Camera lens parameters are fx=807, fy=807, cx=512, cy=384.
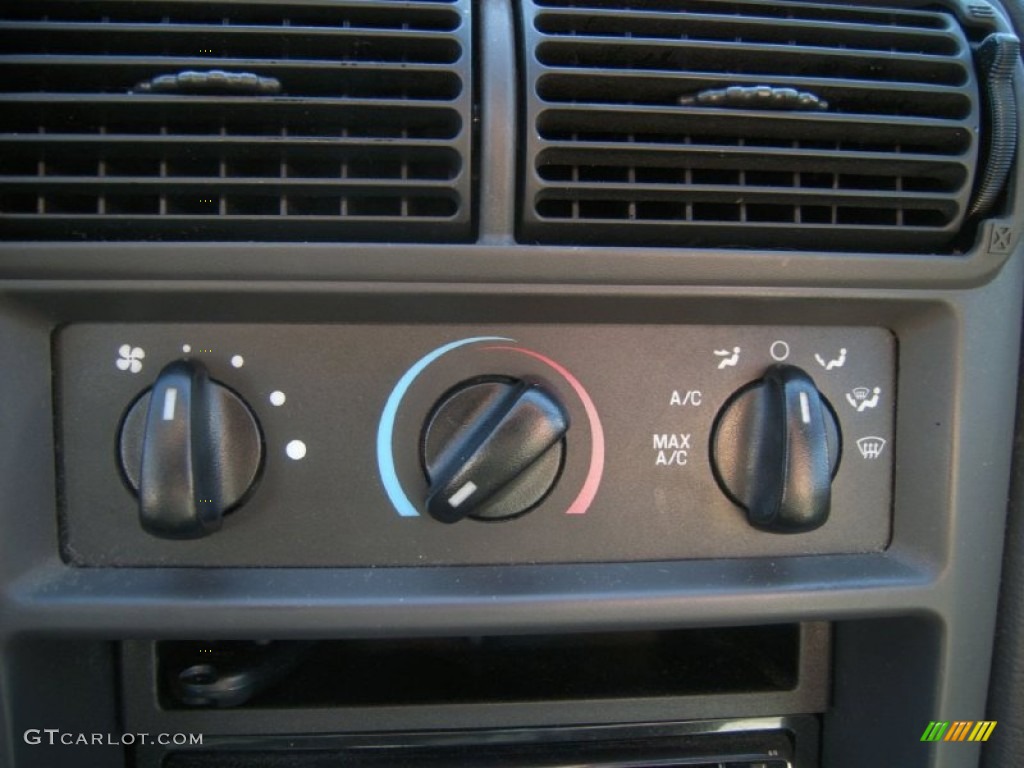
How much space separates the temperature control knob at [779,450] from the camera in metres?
0.77

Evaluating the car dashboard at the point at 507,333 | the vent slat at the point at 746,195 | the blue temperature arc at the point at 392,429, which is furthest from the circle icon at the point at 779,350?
the blue temperature arc at the point at 392,429

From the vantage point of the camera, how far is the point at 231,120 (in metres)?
0.74

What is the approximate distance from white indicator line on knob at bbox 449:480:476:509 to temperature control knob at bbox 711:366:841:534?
25 cm

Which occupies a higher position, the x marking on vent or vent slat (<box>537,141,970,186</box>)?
vent slat (<box>537,141,970,186</box>)

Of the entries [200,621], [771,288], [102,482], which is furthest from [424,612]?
[771,288]

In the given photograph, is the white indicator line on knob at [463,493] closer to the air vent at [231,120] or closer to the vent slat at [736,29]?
the air vent at [231,120]

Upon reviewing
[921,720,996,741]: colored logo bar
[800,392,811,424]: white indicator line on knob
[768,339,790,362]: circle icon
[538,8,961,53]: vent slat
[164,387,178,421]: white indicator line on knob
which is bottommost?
[921,720,996,741]: colored logo bar

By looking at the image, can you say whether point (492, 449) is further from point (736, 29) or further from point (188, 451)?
point (736, 29)

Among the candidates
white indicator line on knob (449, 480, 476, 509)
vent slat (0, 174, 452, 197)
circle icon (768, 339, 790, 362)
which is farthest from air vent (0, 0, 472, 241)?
circle icon (768, 339, 790, 362)

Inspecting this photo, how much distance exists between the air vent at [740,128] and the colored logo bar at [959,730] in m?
0.50

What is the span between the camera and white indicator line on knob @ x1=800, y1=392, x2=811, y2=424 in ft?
2.56

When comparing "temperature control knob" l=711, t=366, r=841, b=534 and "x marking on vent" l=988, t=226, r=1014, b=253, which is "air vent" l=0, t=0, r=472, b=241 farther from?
"x marking on vent" l=988, t=226, r=1014, b=253

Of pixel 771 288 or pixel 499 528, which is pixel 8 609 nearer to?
pixel 499 528

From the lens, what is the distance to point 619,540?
0.82m
